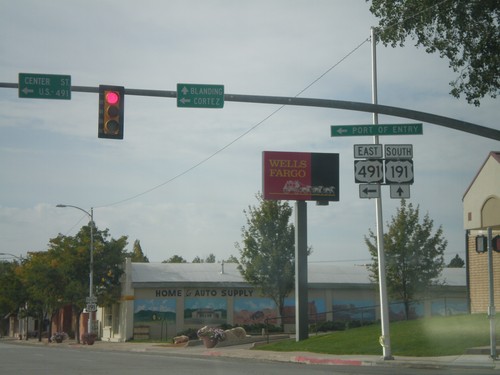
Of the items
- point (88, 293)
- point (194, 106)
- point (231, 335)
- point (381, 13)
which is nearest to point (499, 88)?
point (381, 13)

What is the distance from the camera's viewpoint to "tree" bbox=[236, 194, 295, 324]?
48.0 meters

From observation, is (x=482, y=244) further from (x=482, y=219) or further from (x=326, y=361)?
(x=482, y=219)

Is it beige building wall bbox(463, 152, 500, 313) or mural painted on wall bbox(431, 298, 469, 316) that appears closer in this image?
beige building wall bbox(463, 152, 500, 313)

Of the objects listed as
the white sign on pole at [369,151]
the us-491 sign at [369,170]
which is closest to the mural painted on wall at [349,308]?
the us-491 sign at [369,170]

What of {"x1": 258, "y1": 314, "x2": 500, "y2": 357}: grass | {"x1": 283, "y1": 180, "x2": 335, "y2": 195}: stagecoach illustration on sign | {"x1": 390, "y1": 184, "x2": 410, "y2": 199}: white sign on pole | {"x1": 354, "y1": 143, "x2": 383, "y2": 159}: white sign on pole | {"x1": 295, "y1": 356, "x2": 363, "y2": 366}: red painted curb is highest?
{"x1": 283, "y1": 180, "x2": 335, "y2": 195}: stagecoach illustration on sign

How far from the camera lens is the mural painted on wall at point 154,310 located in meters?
54.1

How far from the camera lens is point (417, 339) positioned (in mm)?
26625

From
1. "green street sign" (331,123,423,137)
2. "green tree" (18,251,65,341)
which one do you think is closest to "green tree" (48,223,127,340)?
"green tree" (18,251,65,341)

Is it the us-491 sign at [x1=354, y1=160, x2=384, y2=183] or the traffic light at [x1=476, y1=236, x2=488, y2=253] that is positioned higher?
the us-491 sign at [x1=354, y1=160, x2=384, y2=183]

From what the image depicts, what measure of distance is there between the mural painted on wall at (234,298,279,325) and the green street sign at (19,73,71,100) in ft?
134

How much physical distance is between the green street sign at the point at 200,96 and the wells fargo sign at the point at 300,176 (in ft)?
66.8

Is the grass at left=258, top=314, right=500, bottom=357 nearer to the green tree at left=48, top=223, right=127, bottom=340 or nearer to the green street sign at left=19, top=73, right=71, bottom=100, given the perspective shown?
the green street sign at left=19, top=73, right=71, bottom=100

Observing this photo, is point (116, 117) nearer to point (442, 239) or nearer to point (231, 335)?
point (231, 335)

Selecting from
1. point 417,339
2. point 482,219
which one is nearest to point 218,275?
point 482,219
